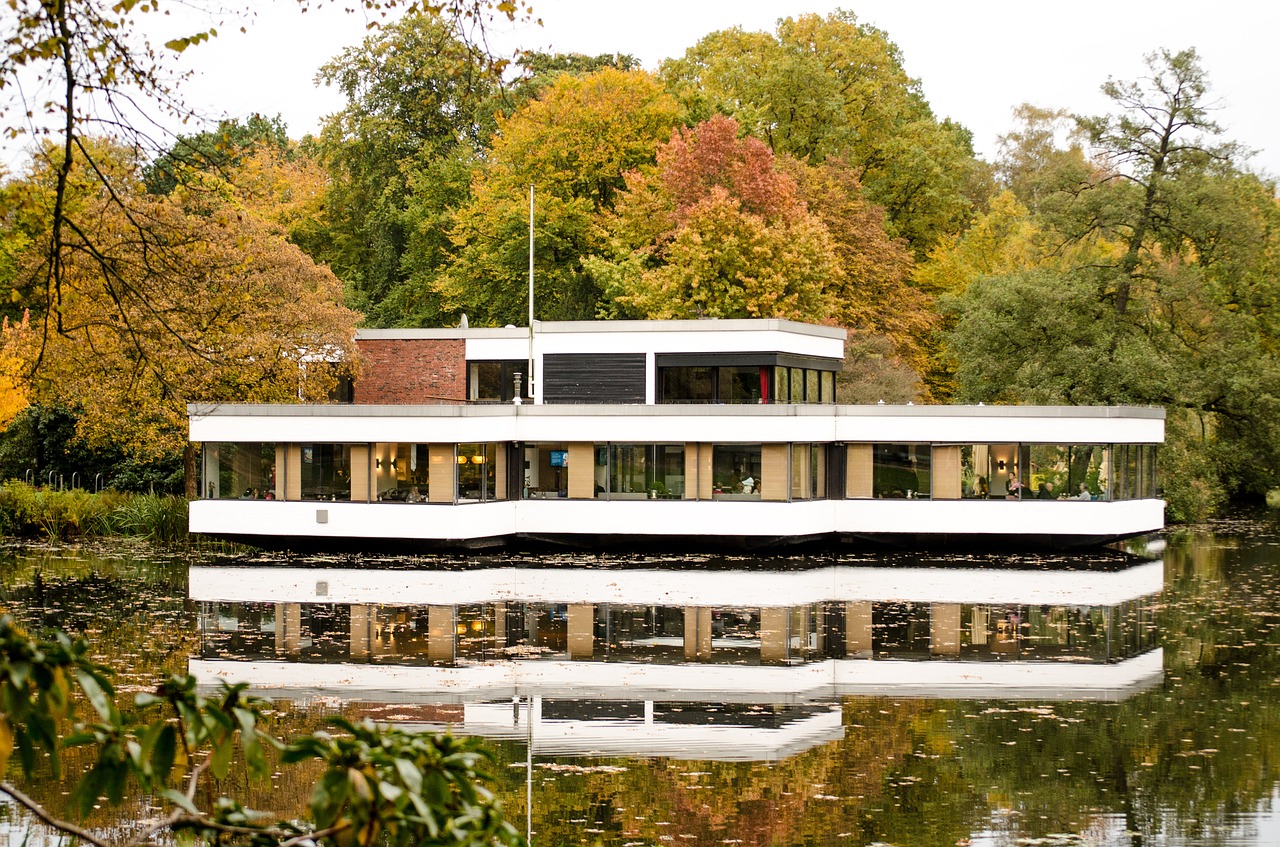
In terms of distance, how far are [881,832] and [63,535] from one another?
31.1m

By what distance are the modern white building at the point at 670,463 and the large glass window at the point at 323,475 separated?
0.04 meters

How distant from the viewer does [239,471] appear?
32062 mm

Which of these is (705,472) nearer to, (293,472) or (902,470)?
(902,470)

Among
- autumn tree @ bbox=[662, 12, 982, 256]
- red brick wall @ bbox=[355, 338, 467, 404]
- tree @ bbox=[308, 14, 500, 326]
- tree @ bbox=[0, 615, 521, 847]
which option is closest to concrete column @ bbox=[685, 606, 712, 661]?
tree @ bbox=[0, 615, 521, 847]

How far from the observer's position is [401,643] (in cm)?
1911

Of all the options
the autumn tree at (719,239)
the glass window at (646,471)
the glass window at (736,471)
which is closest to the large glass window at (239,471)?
the glass window at (646,471)

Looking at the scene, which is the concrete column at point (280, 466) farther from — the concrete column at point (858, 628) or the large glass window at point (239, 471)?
the concrete column at point (858, 628)

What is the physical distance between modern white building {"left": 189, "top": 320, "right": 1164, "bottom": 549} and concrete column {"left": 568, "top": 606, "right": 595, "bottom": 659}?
30.3ft

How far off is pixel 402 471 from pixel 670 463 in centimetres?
603

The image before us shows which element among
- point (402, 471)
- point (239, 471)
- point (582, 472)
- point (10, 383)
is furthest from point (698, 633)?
point (10, 383)

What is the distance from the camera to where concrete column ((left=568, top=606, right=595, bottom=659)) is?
1860 centimetres

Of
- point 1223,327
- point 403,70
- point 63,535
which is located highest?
point 403,70

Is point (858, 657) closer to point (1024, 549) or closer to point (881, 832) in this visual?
point (881, 832)

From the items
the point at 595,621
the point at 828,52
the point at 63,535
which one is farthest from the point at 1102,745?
the point at 828,52
